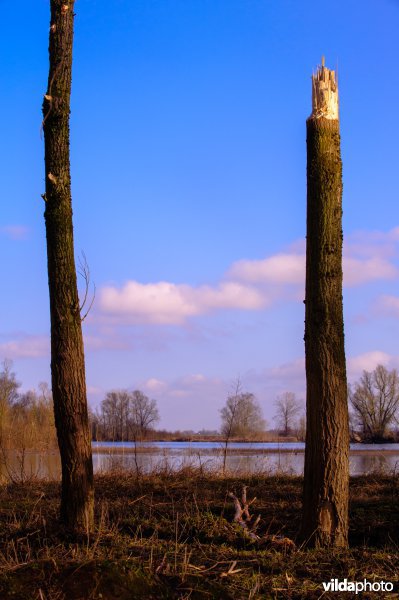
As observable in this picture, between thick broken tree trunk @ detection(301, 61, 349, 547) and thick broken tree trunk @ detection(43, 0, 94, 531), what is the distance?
2.22 metres

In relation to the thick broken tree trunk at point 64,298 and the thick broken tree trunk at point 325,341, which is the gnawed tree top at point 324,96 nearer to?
the thick broken tree trunk at point 325,341

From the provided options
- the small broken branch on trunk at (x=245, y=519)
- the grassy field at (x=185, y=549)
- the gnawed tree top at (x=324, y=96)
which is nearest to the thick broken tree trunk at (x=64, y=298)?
the grassy field at (x=185, y=549)

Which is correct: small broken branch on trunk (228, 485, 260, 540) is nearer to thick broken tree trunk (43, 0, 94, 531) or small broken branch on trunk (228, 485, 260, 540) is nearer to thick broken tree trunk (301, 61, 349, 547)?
thick broken tree trunk (301, 61, 349, 547)

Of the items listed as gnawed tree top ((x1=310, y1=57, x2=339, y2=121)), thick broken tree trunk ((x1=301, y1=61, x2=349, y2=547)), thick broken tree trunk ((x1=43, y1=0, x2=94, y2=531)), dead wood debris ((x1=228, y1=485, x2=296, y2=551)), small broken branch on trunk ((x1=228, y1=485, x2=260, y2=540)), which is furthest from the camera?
gnawed tree top ((x1=310, y1=57, x2=339, y2=121))

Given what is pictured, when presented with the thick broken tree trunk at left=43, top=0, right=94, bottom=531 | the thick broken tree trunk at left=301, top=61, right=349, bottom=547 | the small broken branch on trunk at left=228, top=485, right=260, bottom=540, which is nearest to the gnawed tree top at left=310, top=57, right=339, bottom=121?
the thick broken tree trunk at left=301, top=61, right=349, bottom=547

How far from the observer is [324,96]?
24.7 feet

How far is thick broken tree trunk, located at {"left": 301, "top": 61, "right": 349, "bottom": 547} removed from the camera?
684 centimetres

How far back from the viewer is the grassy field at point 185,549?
5078 millimetres

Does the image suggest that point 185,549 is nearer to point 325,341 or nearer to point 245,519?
point 245,519

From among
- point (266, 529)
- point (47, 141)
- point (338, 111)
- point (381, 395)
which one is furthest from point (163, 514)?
point (381, 395)

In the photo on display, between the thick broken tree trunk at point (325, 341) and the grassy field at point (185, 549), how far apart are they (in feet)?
1.47

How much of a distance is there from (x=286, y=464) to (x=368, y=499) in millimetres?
3970

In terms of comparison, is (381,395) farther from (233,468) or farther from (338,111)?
(338,111)

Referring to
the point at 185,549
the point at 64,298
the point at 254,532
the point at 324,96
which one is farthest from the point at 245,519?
the point at 324,96
